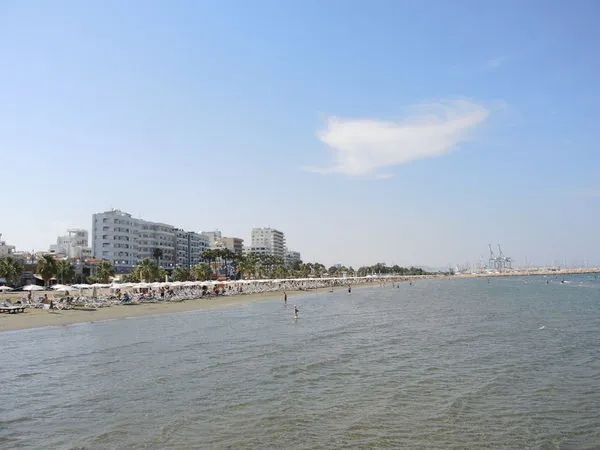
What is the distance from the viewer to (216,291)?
8606cm

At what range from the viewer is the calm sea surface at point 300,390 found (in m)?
13.3

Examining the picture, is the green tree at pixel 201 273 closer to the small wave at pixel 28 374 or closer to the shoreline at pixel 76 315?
the shoreline at pixel 76 315

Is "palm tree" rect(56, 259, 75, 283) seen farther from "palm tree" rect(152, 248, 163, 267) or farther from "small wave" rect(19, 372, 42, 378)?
"small wave" rect(19, 372, 42, 378)

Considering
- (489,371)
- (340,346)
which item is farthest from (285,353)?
(489,371)

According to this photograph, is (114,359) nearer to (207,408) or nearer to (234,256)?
(207,408)

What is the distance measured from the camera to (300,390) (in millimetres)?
18203

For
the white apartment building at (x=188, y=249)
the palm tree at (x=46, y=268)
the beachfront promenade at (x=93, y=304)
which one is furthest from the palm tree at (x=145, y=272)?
the white apartment building at (x=188, y=249)

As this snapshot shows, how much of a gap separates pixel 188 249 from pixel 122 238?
33.6m

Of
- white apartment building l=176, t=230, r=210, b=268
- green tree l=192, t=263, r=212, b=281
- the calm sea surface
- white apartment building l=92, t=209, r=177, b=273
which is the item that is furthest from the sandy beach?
white apartment building l=176, t=230, r=210, b=268

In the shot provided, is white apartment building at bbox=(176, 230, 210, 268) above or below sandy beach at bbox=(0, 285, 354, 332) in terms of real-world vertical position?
above

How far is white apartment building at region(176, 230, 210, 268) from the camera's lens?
156 m

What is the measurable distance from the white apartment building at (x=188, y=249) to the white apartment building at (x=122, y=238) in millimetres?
13759

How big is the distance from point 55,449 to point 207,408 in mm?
4699

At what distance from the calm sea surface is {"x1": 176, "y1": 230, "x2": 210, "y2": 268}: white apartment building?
123 metres
